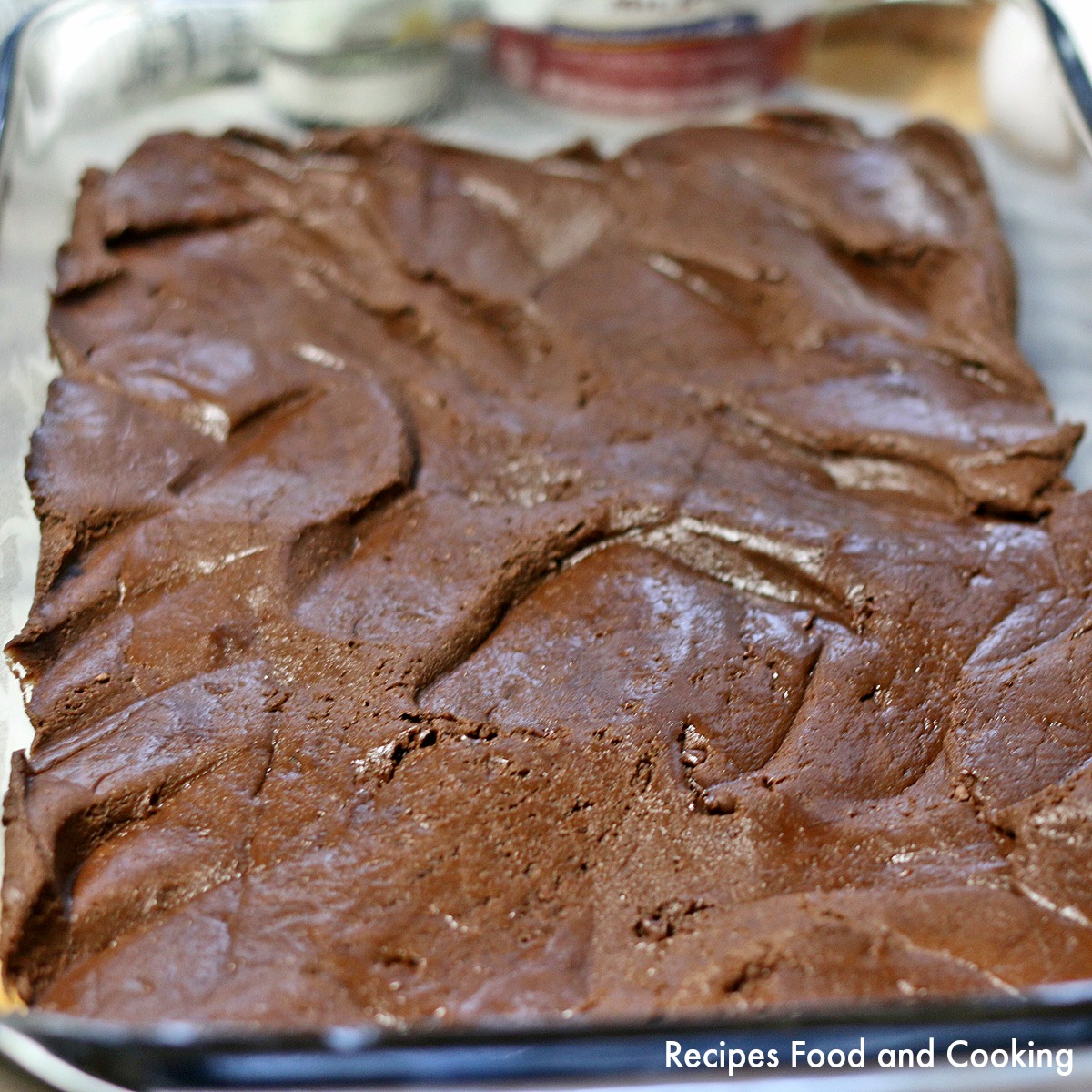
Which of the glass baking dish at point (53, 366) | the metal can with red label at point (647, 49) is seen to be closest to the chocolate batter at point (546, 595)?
the glass baking dish at point (53, 366)

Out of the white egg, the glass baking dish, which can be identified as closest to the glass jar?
the glass baking dish

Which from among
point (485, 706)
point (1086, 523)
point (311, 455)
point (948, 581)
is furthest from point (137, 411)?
point (1086, 523)

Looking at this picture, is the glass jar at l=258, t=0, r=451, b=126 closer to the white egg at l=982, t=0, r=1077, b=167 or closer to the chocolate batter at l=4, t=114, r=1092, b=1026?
the chocolate batter at l=4, t=114, r=1092, b=1026

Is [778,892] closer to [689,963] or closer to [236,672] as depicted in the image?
[689,963]

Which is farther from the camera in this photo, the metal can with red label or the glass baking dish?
the metal can with red label

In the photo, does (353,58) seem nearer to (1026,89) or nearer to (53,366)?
(53,366)
